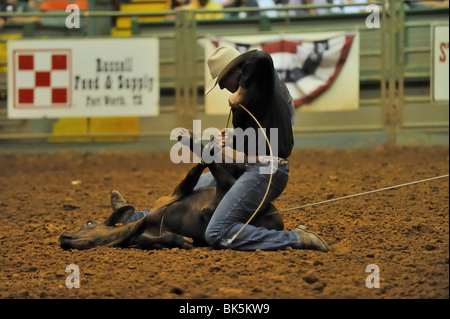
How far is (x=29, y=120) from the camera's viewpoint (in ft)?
33.2

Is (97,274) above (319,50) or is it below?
below

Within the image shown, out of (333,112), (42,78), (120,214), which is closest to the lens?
(120,214)

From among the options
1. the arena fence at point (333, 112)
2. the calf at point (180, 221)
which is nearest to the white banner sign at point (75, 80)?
the arena fence at point (333, 112)

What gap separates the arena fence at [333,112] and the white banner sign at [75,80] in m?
0.33

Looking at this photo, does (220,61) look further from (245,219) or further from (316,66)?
(316,66)

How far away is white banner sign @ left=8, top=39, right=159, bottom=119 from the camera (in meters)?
9.47

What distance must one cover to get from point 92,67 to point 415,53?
4.04m

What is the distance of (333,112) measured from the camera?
32.7ft

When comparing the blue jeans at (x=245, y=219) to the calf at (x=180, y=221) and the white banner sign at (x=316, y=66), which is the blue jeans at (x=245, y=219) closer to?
the calf at (x=180, y=221)

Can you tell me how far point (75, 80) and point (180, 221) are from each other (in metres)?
5.24

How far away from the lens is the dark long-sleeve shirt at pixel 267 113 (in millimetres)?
4340

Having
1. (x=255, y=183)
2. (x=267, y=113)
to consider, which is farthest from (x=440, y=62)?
(x=255, y=183)

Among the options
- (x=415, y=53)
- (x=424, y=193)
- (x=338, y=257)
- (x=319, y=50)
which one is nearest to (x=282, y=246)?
(x=338, y=257)

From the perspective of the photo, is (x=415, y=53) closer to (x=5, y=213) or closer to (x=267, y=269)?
(x=5, y=213)
